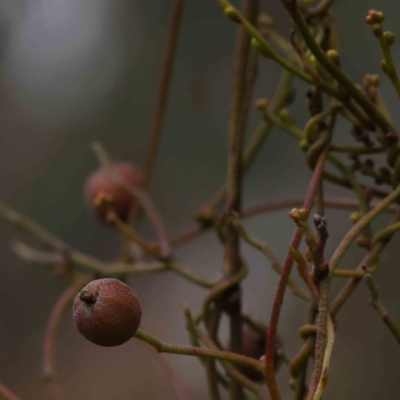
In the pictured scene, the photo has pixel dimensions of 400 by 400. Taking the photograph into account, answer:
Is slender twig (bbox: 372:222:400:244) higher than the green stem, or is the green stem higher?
the green stem

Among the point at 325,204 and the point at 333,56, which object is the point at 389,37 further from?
the point at 325,204

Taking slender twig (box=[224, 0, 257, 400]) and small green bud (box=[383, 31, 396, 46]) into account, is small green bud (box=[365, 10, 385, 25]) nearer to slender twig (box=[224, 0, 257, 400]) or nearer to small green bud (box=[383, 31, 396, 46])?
small green bud (box=[383, 31, 396, 46])

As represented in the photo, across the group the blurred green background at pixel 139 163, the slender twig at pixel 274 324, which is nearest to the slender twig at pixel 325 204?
the slender twig at pixel 274 324

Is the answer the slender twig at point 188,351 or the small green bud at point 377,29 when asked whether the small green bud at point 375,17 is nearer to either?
the small green bud at point 377,29

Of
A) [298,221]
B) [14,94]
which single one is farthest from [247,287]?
[14,94]

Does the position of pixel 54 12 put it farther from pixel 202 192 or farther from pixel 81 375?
pixel 81 375

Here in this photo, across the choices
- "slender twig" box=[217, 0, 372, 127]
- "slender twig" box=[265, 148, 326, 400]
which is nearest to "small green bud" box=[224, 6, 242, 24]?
"slender twig" box=[217, 0, 372, 127]

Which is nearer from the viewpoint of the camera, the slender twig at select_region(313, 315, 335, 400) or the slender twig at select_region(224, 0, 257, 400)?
the slender twig at select_region(313, 315, 335, 400)

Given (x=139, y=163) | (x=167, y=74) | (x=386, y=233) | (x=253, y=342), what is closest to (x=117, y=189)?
(x=167, y=74)
